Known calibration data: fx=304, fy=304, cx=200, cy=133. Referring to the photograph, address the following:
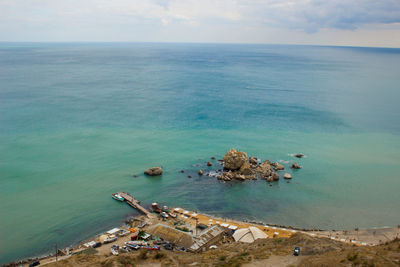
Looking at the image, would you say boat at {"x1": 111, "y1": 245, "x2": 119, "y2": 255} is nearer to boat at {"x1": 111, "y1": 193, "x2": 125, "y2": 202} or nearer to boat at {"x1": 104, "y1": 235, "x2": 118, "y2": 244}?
boat at {"x1": 104, "y1": 235, "x2": 118, "y2": 244}

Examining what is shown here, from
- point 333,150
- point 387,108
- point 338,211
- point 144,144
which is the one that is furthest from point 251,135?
point 387,108

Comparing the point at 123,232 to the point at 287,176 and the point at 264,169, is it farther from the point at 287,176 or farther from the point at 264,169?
the point at 287,176

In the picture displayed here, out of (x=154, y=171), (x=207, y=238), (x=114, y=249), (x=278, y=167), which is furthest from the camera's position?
(x=278, y=167)

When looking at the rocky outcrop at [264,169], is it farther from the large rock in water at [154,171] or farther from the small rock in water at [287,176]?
the large rock in water at [154,171]

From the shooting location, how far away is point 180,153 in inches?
2790

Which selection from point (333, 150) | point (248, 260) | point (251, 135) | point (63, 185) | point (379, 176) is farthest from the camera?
point (251, 135)

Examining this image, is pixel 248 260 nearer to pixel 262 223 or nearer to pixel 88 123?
pixel 262 223

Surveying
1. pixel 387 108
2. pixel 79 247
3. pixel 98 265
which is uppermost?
pixel 387 108

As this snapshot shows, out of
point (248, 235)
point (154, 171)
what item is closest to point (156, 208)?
point (154, 171)

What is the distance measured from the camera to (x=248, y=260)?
30.7 metres

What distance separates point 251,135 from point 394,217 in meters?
40.3

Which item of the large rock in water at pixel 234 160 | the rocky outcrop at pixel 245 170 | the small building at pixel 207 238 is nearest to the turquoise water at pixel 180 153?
the rocky outcrop at pixel 245 170

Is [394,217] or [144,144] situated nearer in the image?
[394,217]

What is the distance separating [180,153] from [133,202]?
874 inches
